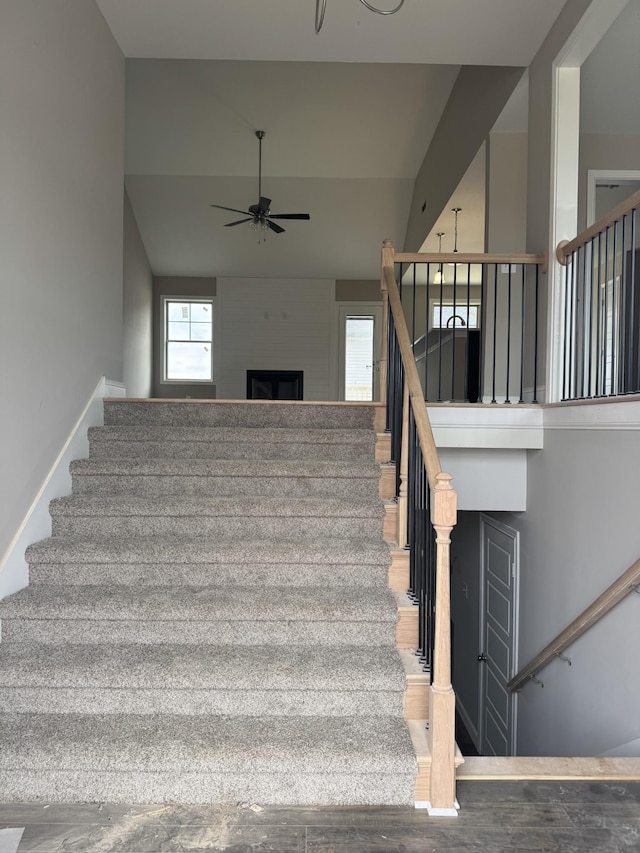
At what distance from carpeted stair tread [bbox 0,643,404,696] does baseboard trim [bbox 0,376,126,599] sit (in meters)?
0.40

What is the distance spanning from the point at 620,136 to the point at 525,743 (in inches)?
189

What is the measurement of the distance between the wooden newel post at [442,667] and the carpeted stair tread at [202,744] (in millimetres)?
99

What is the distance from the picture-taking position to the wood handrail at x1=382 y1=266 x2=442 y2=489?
2.18 meters

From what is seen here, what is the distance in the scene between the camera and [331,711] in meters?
2.23

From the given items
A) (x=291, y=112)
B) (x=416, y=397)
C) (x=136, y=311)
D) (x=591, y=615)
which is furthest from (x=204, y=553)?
(x=136, y=311)

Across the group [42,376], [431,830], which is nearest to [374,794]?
[431,830]

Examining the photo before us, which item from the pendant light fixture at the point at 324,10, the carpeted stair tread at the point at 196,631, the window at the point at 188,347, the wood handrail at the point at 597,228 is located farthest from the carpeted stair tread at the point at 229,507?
the window at the point at 188,347

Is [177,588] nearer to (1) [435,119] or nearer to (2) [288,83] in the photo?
(2) [288,83]

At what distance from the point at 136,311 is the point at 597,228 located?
22.1 feet

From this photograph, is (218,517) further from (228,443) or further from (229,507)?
(228,443)

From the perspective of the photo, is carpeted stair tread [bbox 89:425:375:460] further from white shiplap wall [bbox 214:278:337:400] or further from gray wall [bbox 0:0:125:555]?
white shiplap wall [bbox 214:278:337:400]

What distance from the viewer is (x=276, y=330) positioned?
Result: 9.41 metres

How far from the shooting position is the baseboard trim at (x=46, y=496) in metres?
2.62

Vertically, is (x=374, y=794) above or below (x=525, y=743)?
above
